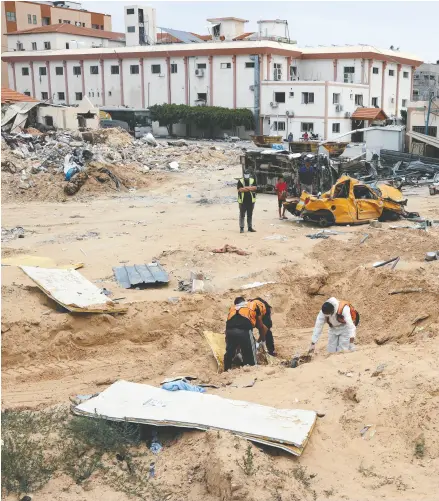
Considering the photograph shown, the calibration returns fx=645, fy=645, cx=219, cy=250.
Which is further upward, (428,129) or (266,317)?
(428,129)

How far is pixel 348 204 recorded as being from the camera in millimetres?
17625

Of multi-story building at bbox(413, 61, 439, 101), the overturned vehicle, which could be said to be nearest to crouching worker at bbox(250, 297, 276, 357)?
the overturned vehicle

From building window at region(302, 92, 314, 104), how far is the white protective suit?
1447 inches

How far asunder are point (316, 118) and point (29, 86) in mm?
26580

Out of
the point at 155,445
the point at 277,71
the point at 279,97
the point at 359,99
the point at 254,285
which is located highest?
the point at 277,71

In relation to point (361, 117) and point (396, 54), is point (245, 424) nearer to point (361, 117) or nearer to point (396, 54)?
point (361, 117)

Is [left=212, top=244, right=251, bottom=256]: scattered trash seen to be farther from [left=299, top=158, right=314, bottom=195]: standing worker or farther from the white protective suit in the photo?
[left=299, top=158, right=314, bottom=195]: standing worker

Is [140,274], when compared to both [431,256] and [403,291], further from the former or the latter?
[431,256]

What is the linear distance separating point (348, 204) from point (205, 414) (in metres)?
12.2

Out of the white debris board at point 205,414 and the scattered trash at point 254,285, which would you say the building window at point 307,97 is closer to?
the scattered trash at point 254,285

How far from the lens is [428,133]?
31.2 metres

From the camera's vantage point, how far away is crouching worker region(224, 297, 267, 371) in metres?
8.77

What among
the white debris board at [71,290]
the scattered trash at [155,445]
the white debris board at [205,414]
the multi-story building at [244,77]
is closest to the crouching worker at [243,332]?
the white debris board at [205,414]

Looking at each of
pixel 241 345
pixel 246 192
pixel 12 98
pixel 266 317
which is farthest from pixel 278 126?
pixel 241 345
